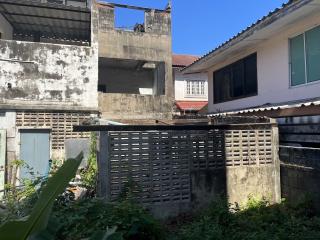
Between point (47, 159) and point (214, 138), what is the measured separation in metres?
7.35

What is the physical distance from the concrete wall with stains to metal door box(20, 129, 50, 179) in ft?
3.84

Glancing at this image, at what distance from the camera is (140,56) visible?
17297 millimetres

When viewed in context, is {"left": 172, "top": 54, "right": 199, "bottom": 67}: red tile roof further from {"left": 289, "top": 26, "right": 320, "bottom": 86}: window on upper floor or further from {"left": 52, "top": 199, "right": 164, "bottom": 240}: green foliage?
{"left": 52, "top": 199, "right": 164, "bottom": 240}: green foliage

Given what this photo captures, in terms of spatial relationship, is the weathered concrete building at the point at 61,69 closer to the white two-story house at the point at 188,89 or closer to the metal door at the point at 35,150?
the metal door at the point at 35,150

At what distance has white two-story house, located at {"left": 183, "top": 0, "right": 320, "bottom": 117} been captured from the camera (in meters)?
8.05

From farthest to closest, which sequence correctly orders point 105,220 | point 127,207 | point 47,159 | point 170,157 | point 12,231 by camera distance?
point 47,159, point 170,157, point 127,207, point 105,220, point 12,231

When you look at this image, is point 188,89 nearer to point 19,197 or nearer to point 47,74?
point 47,74

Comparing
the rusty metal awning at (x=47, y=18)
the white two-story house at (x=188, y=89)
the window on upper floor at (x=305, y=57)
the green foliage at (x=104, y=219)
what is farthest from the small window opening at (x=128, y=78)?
the green foliage at (x=104, y=219)

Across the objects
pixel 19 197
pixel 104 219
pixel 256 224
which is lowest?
pixel 256 224

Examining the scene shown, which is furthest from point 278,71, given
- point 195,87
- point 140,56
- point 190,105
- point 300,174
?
point 195,87

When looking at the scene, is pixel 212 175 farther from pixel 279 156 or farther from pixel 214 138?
pixel 279 156

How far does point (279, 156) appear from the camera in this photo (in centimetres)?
854

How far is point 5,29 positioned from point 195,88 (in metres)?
14.9

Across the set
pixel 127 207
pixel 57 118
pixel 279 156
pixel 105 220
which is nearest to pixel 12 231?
pixel 105 220
